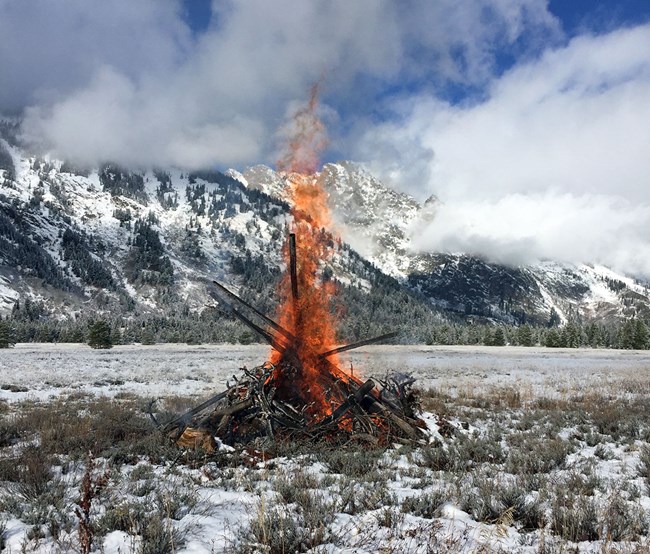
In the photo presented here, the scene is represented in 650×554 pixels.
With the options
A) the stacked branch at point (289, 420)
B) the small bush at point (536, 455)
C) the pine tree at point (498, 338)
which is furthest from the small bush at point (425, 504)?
the pine tree at point (498, 338)

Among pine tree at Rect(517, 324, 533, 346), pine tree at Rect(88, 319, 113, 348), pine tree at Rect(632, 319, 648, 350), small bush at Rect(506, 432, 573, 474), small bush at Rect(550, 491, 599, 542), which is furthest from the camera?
pine tree at Rect(517, 324, 533, 346)

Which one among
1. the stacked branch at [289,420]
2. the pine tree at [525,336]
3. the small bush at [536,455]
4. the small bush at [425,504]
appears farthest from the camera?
the pine tree at [525,336]

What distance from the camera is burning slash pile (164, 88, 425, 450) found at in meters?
9.99

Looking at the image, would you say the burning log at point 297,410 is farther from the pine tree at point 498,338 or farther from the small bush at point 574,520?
the pine tree at point 498,338

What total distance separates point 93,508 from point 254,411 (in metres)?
5.07

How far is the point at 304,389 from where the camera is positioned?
11.4 m

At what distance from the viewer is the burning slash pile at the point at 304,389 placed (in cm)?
999

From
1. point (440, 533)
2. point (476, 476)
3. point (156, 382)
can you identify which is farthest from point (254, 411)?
point (156, 382)

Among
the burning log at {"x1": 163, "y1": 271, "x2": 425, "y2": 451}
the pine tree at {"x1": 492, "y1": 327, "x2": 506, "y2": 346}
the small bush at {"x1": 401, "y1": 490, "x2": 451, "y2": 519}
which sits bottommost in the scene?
the pine tree at {"x1": 492, "y1": 327, "x2": 506, "y2": 346}

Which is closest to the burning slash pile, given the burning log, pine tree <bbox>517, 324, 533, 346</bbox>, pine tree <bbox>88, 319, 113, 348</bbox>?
the burning log

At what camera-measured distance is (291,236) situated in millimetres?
11836

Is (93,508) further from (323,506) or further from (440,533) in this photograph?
(440,533)

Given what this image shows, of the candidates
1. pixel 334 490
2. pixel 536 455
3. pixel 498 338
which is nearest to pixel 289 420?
pixel 334 490

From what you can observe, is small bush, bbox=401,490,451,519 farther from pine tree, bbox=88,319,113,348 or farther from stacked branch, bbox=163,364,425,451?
pine tree, bbox=88,319,113,348
